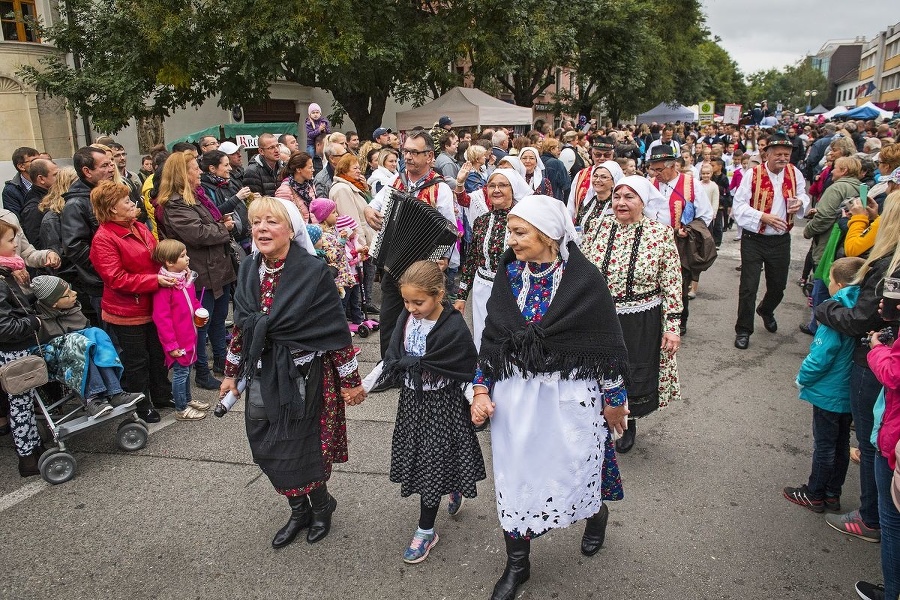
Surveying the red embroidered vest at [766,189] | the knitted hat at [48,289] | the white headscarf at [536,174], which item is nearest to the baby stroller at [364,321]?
the white headscarf at [536,174]

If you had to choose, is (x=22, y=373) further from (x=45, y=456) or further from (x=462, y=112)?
(x=462, y=112)

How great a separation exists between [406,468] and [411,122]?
1548cm

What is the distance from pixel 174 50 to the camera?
14.4 m

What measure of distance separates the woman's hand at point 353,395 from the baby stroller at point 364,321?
11.8 ft

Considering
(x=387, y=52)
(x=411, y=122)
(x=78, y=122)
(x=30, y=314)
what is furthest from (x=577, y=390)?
(x=78, y=122)

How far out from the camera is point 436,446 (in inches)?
131

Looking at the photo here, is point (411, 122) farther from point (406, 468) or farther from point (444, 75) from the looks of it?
point (406, 468)

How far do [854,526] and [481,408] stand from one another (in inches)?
92.3

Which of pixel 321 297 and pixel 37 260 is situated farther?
pixel 37 260

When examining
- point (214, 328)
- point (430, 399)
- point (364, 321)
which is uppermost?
point (430, 399)

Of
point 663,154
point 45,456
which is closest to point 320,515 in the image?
point 45,456

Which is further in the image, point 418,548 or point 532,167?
point 532,167

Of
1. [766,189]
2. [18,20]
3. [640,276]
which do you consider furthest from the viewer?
[18,20]

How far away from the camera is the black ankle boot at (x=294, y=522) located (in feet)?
11.7
